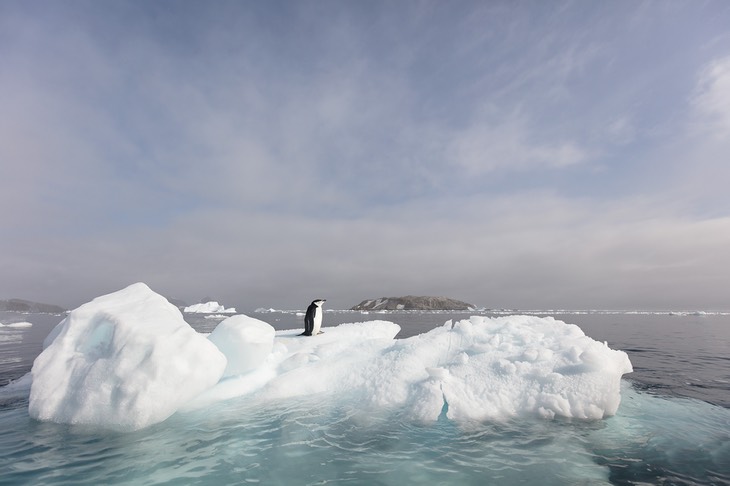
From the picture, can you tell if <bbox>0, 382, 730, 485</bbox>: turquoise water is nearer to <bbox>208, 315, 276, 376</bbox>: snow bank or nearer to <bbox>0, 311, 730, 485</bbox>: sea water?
<bbox>0, 311, 730, 485</bbox>: sea water

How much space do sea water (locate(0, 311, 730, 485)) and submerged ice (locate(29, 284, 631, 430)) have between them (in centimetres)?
37

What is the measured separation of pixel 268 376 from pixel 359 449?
5283 millimetres

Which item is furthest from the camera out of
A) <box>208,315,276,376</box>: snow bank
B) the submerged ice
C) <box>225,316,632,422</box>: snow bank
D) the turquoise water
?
<box>208,315,276,376</box>: snow bank

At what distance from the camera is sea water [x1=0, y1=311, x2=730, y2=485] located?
5.25 metres

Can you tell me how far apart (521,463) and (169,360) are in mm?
7193

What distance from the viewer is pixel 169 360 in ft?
24.7

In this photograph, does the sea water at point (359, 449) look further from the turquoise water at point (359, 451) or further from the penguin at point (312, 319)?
the penguin at point (312, 319)

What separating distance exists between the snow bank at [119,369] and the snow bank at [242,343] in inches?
44.0

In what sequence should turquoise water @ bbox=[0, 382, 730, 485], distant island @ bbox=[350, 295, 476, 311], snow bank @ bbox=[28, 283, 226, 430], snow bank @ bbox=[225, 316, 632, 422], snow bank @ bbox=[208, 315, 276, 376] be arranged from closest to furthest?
turquoise water @ bbox=[0, 382, 730, 485] → snow bank @ bbox=[28, 283, 226, 430] → snow bank @ bbox=[225, 316, 632, 422] → snow bank @ bbox=[208, 315, 276, 376] → distant island @ bbox=[350, 295, 476, 311]

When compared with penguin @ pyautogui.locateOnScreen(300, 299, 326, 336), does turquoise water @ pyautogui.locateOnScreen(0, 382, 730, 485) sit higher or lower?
lower

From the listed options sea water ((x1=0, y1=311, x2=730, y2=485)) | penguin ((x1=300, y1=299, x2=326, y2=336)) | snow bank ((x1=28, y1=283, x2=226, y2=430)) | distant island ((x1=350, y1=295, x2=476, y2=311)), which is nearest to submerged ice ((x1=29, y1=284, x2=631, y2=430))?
snow bank ((x1=28, y1=283, x2=226, y2=430))

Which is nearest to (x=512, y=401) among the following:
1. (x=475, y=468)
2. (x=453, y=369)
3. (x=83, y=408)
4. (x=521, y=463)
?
(x=453, y=369)

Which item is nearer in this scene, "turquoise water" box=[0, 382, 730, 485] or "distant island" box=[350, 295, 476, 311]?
"turquoise water" box=[0, 382, 730, 485]

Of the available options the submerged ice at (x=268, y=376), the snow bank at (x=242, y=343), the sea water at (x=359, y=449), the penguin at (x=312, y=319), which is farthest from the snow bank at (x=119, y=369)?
the penguin at (x=312, y=319)
